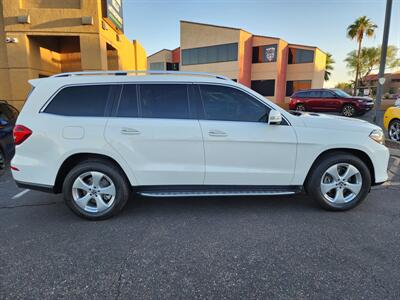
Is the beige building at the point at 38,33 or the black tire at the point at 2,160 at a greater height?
the beige building at the point at 38,33

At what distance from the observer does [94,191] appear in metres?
3.50

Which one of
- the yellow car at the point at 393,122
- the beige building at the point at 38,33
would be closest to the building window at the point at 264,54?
the beige building at the point at 38,33

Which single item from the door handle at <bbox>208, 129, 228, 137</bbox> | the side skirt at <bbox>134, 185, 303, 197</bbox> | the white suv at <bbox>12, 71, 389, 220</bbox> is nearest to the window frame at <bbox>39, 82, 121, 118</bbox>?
the white suv at <bbox>12, 71, 389, 220</bbox>

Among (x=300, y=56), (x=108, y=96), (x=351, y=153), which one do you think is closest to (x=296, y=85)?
(x=300, y=56)

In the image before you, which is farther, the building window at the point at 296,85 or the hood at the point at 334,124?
the building window at the point at 296,85

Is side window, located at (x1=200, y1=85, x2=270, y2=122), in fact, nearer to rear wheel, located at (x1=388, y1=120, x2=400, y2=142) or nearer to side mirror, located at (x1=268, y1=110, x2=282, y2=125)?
side mirror, located at (x1=268, y1=110, x2=282, y2=125)

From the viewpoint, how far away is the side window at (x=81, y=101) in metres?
3.45

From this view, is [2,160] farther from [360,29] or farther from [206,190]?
[360,29]

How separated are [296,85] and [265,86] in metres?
3.33

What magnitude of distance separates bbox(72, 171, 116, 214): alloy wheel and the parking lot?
0.77 feet

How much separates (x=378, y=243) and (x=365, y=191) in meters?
0.93

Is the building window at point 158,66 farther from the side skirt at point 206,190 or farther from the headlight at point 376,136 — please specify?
the headlight at point 376,136

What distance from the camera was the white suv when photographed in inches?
133

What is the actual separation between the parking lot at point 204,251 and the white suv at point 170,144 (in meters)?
0.37
